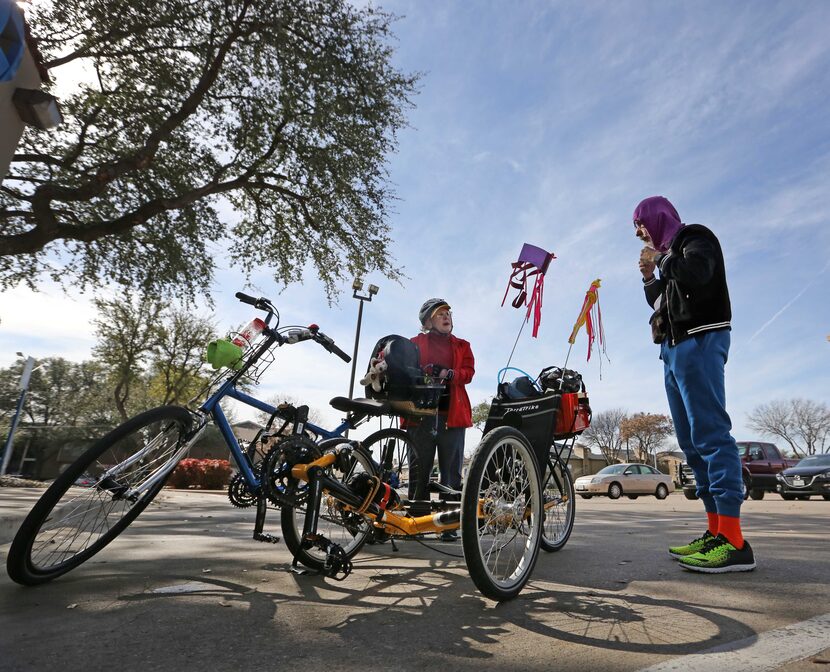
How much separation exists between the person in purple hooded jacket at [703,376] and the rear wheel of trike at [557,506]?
0.82 m

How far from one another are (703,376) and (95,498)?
11.2 feet

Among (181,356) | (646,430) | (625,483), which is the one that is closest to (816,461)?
(625,483)

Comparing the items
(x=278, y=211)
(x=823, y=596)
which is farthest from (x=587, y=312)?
(x=278, y=211)

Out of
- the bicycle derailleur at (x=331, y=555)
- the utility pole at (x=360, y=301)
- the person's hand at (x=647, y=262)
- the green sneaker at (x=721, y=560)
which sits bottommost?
the green sneaker at (x=721, y=560)

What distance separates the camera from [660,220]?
363 cm

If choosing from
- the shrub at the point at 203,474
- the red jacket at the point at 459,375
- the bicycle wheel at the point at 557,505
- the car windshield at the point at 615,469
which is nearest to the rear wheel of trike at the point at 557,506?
the bicycle wheel at the point at 557,505

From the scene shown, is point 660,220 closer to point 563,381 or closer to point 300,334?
point 563,381

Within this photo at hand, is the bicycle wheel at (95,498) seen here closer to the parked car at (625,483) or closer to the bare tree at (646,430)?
the parked car at (625,483)

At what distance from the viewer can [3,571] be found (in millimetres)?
3037

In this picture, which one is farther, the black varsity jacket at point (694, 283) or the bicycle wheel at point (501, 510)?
the black varsity jacket at point (694, 283)

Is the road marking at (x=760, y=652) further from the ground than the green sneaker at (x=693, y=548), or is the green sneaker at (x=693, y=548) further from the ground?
the green sneaker at (x=693, y=548)

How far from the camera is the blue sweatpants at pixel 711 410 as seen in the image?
3.10m

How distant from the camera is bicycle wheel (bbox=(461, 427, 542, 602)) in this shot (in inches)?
91.5

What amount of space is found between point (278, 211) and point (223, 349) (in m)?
10.5
